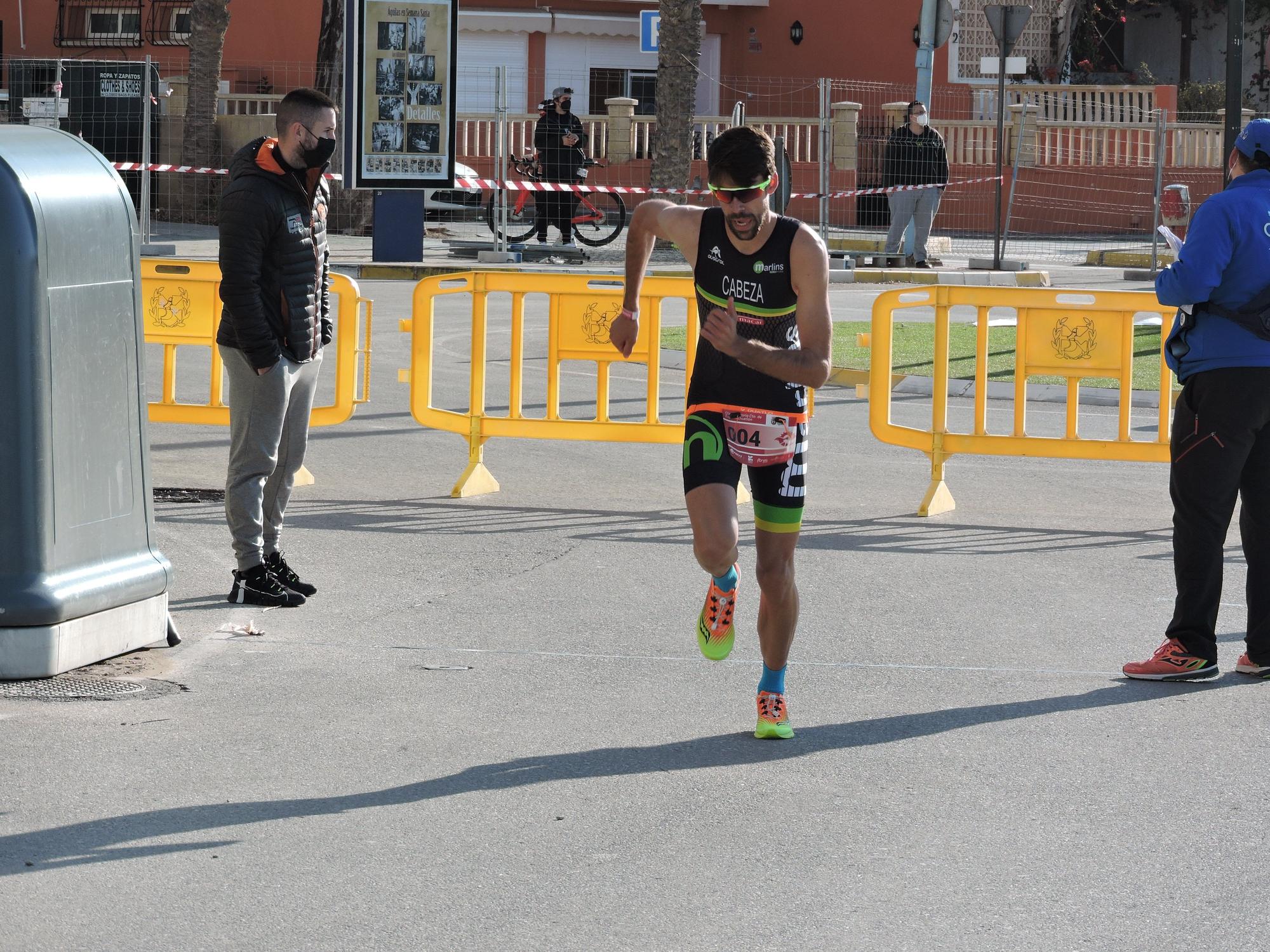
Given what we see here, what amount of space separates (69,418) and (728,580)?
2.36 m

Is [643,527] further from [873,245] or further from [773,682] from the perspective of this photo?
[873,245]

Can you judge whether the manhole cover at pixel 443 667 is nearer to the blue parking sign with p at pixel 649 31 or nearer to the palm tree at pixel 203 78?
the palm tree at pixel 203 78

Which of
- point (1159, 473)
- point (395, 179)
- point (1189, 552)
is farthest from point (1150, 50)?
point (1189, 552)

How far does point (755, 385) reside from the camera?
571cm

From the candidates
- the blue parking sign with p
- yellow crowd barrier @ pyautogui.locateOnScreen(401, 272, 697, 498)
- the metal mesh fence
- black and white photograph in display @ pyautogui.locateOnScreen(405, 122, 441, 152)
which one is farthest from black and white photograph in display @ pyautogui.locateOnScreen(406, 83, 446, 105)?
yellow crowd barrier @ pyautogui.locateOnScreen(401, 272, 697, 498)

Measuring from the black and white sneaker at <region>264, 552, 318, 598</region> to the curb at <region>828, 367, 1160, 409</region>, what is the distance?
6.87 m

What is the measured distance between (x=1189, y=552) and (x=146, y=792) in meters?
3.84

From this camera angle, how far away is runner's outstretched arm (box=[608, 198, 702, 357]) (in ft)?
19.3

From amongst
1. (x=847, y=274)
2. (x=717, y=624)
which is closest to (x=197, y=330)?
(x=717, y=624)

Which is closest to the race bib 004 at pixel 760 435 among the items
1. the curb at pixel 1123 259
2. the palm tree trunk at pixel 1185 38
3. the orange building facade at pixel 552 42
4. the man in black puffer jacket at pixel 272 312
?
the man in black puffer jacket at pixel 272 312

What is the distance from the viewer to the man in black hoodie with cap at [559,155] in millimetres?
23984

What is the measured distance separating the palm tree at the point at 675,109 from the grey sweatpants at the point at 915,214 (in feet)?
11.5

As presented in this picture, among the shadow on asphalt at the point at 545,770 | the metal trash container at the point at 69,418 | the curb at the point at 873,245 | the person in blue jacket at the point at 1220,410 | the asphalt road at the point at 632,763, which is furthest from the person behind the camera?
the curb at the point at 873,245

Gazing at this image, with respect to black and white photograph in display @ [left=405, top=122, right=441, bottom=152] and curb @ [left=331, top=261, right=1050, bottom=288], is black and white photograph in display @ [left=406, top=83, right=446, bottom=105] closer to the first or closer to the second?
black and white photograph in display @ [left=405, top=122, right=441, bottom=152]
